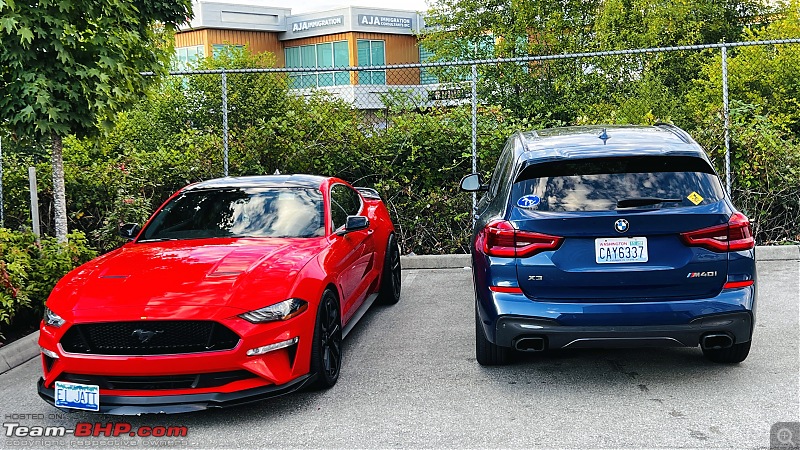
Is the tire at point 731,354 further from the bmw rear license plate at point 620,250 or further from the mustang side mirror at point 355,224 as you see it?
the mustang side mirror at point 355,224

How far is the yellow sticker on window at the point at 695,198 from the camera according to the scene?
4.84m

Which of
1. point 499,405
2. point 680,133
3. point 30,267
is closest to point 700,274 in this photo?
point 680,133

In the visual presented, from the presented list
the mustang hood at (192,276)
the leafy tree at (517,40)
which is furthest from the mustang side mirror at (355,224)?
the leafy tree at (517,40)

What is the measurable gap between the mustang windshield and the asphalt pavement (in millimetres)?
1169

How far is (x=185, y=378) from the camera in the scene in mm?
4582

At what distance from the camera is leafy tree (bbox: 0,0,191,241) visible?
6895mm

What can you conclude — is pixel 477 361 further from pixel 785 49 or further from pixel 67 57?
pixel 785 49

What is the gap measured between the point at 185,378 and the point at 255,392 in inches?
16.4

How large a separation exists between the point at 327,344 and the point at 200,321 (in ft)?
3.44

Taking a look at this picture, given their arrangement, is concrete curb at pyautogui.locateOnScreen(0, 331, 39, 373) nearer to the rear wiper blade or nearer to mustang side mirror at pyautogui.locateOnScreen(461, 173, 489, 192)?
mustang side mirror at pyautogui.locateOnScreen(461, 173, 489, 192)

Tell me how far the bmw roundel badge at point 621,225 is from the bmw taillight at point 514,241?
337 mm

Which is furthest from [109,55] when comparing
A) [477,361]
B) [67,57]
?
[477,361]

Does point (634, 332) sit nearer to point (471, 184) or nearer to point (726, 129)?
point (471, 184)

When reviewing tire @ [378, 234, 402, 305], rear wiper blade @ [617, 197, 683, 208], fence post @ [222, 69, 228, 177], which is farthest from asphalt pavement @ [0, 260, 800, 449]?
fence post @ [222, 69, 228, 177]
